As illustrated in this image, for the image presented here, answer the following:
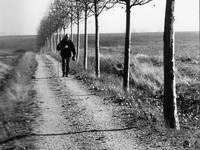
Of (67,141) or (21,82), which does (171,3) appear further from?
(21,82)

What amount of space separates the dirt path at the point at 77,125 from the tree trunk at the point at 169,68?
46.4 inches

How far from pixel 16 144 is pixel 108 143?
191 centimetres

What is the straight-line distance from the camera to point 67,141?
6.20 m

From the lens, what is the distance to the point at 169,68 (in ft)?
22.8

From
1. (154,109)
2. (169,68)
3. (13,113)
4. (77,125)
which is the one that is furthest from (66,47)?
(169,68)

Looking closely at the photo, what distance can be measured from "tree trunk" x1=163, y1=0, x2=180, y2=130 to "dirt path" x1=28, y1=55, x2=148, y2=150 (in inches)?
46.4

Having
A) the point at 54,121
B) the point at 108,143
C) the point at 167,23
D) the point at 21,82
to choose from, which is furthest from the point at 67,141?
the point at 21,82

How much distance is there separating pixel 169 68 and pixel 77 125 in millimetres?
2710

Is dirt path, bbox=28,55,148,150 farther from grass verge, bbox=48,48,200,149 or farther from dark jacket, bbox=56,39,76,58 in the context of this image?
dark jacket, bbox=56,39,76,58

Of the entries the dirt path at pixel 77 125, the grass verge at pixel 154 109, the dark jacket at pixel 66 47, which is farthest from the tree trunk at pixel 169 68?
the dark jacket at pixel 66 47

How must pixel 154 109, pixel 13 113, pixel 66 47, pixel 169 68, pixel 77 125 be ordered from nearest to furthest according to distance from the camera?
pixel 169 68 < pixel 77 125 < pixel 13 113 < pixel 154 109 < pixel 66 47

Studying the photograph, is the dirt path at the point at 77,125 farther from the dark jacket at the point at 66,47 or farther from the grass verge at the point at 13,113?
the dark jacket at the point at 66,47

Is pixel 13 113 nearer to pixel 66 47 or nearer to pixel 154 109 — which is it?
pixel 154 109

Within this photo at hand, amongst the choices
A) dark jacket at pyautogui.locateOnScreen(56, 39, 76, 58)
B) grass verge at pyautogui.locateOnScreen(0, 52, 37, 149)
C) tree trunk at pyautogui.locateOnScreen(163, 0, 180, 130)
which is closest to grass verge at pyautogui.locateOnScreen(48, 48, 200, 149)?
tree trunk at pyautogui.locateOnScreen(163, 0, 180, 130)
